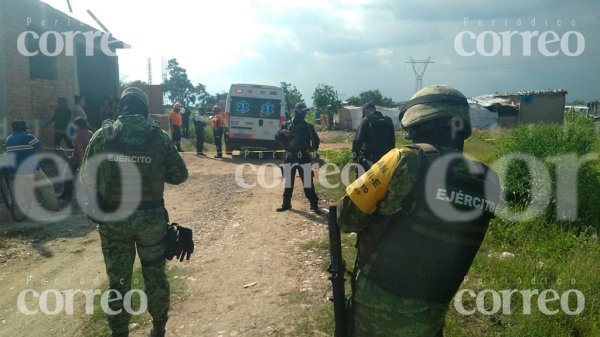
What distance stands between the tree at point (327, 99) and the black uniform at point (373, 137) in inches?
1043

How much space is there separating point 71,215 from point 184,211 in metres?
1.78

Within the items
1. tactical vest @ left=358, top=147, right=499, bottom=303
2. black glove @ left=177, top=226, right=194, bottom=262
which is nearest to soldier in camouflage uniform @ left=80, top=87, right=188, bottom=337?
black glove @ left=177, top=226, right=194, bottom=262

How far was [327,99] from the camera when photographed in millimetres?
33625

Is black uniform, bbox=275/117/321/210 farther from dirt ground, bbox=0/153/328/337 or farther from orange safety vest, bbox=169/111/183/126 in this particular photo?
orange safety vest, bbox=169/111/183/126

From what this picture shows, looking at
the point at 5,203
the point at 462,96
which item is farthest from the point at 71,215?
the point at 462,96

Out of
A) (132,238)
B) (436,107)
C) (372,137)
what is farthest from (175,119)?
(436,107)

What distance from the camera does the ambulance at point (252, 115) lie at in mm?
13461

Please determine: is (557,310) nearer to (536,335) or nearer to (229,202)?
(536,335)

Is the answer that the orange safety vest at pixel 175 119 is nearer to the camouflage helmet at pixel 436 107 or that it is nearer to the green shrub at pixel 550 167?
the green shrub at pixel 550 167

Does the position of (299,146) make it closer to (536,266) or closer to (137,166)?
(536,266)

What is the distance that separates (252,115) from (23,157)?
7.52 metres

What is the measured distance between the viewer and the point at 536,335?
11.5 feet

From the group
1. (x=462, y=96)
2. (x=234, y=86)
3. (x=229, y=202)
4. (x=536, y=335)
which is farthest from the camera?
(x=234, y=86)

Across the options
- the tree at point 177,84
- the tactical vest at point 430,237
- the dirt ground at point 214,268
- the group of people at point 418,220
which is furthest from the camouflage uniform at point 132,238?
the tree at point 177,84
